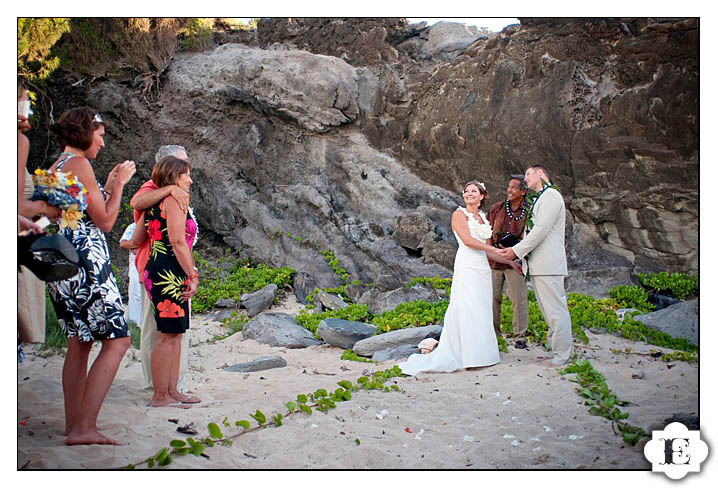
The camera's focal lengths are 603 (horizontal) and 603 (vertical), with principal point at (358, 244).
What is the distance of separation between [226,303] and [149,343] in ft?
15.3

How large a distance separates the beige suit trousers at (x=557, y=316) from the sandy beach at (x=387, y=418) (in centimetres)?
25

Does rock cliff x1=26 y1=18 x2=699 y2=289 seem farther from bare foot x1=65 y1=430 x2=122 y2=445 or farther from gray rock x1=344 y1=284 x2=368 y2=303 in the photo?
bare foot x1=65 y1=430 x2=122 y2=445

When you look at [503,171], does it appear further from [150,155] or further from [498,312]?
[150,155]

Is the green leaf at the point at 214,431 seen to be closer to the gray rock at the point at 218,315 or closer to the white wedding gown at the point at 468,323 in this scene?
the white wedding gown at the point at 468,323

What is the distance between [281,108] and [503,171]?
440 centimetres

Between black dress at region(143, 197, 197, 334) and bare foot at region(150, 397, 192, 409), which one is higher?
black dress at region(143, 197, 197, 334)

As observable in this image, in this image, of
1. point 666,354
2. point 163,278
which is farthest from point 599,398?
point 163,278

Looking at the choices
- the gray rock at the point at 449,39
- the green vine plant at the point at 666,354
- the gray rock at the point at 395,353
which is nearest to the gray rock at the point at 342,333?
the gray rock at the point at 395,353

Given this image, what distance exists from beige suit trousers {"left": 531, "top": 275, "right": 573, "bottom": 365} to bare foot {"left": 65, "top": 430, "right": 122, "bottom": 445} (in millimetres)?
3979

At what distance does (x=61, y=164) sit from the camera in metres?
3.62

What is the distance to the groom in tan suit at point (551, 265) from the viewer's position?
5793 millimetres

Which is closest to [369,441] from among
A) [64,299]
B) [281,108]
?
[64,299]

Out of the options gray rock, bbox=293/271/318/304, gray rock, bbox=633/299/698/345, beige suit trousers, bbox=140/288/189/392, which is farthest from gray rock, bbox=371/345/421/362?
gray rock, bbox=293/271/318/304

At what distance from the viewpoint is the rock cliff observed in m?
9.16
